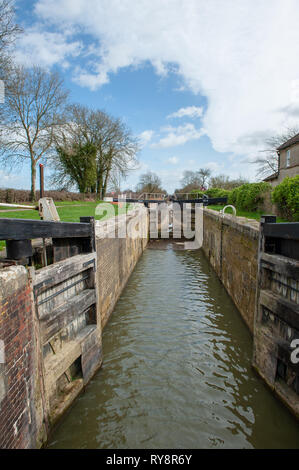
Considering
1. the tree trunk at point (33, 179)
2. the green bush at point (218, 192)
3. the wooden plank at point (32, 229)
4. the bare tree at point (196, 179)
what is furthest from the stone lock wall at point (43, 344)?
the bare tree at point (196, 179)

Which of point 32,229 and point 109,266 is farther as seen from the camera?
point 109,266

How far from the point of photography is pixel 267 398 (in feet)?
13.8

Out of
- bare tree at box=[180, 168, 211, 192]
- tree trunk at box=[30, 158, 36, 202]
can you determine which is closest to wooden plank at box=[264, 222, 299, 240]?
tree trunk at box=[30, 158, 36, 202]

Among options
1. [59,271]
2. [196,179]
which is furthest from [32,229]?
[196,179]

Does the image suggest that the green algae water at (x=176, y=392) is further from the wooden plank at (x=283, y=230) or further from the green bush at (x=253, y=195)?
the green bush at (x=253, y=195)

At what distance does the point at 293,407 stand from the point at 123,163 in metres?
29.8

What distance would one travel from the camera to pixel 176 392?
443cm

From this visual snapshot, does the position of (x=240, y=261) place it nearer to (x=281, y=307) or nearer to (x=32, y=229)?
(x=281, y=307)

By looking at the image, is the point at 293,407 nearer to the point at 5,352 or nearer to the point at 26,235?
the point at 5,352

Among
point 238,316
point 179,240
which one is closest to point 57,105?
point 179,240

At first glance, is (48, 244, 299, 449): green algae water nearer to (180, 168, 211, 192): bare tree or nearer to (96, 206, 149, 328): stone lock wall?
(96, 206, 149, 328): stone lock wall

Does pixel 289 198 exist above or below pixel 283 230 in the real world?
above

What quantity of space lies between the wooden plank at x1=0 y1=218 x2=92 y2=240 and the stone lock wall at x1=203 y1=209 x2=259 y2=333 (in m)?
4.03

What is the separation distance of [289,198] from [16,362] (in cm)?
887
